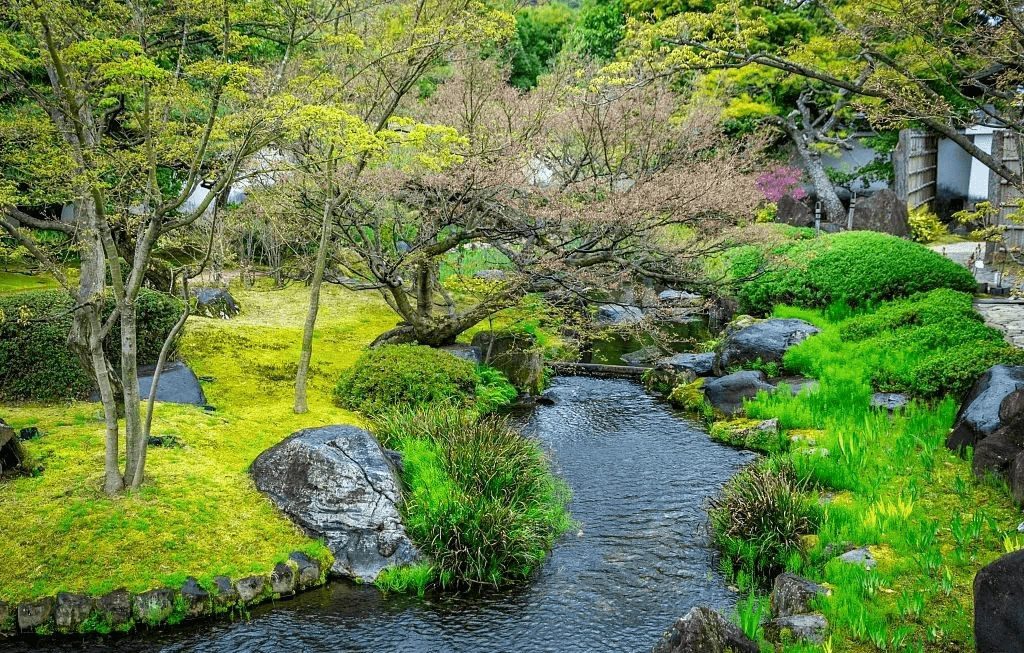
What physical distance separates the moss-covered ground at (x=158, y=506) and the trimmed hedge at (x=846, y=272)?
10552 mm

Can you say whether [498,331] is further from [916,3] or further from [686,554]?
[916,3]

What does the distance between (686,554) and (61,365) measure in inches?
332

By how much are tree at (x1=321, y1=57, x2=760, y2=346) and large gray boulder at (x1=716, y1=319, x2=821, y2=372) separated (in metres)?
1.39

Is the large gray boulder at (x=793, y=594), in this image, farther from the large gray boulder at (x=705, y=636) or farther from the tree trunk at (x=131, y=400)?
the tree trunk at (x=131, y=400)

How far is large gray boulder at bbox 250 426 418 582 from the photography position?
8.23 metres

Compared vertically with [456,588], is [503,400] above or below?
above

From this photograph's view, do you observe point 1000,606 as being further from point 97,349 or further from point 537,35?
point 537,35

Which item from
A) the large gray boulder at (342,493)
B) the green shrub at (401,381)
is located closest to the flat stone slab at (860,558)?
the large gray boulder at (342,493)

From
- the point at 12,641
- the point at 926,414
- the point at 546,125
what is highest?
the point at 546,125

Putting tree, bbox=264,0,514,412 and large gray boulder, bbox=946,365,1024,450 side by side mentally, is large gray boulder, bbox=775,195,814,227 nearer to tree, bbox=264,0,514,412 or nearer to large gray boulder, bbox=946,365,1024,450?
large gray boulder, bbox=946,365,1024,450

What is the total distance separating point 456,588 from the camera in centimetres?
802

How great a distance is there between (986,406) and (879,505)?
7.85 feet

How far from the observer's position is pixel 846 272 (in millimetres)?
16594

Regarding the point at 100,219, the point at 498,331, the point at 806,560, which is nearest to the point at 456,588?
Answer: the point at 806,560
